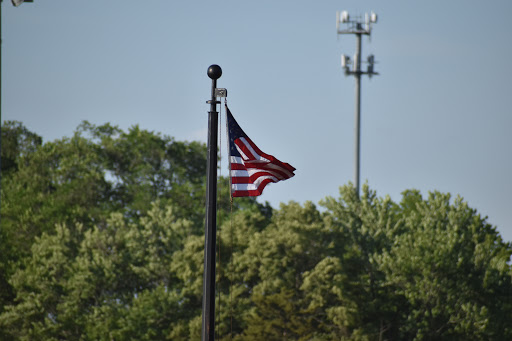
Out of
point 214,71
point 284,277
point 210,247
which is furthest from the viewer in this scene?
point 284,277

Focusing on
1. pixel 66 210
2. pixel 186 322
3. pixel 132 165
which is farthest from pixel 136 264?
pixel 132 165

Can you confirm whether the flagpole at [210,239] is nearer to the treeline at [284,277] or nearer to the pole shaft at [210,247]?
the pole shaft at [210,247]

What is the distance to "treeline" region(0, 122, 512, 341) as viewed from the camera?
48.4m

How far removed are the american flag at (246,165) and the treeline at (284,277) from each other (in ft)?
101

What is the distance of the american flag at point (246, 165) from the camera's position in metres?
14.5

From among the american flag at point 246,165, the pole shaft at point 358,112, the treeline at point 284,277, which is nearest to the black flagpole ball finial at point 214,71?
the american flag at point 246,165

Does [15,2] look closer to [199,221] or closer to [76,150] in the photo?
[199,221]

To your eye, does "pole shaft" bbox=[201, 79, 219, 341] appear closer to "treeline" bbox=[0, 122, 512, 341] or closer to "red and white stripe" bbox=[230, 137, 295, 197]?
"red and white stripe" bbox=[230, 137, 295, 197]

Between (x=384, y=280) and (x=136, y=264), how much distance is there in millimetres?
14055

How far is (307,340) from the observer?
46.5 metres

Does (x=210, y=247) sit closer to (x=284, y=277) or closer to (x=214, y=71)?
(x=214, y=71)

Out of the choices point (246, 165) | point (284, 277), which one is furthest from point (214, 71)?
point (284, 277)

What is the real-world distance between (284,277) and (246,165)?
116ft

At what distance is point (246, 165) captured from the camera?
48.4 feet
